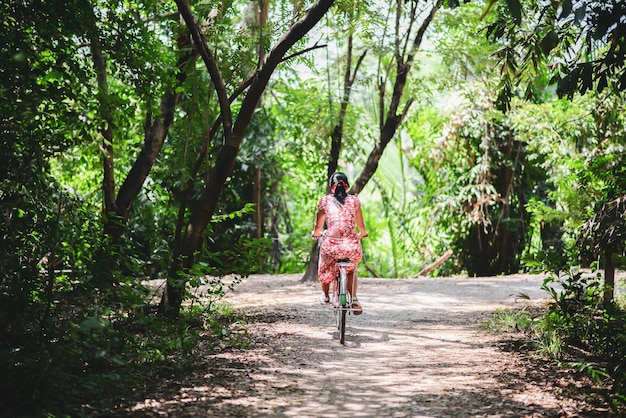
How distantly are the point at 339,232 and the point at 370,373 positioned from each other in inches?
→ 81.4

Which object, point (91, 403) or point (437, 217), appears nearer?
point (91, 403)

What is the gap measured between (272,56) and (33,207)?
320cm

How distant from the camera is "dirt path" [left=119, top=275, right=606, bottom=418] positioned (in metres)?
5.22

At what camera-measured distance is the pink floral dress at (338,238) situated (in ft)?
26.3

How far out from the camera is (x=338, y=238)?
8.07 m

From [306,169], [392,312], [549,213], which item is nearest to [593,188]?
[549,213]

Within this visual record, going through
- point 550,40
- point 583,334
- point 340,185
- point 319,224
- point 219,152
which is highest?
point 550,40

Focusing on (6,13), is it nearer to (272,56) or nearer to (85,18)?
(85,18)

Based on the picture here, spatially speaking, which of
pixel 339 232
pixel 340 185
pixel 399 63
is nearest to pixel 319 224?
pixel 339 232

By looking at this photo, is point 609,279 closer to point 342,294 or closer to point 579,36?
point 579,36

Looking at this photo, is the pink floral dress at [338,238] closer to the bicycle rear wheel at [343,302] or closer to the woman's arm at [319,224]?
the woman's arm at [319,224]

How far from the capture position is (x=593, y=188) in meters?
9.15

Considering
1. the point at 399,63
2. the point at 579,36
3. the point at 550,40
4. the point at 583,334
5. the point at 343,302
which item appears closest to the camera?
the point at 550,40

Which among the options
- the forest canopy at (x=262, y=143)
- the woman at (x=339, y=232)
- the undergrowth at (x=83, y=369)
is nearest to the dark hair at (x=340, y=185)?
the woman at (x=339, y=232)
